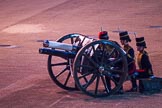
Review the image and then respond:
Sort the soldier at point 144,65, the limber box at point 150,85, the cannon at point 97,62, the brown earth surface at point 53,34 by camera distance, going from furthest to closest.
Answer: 1. the soldier at point 144,65
2. the limber box at point 150,85
3. the brown earth surface at point 53,34
4. the cannon at point 97,62

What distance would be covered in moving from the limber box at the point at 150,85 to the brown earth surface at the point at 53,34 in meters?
0.20

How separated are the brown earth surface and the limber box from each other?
200 millimetres

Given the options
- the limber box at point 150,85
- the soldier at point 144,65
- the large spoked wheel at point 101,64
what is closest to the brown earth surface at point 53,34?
the limber box at point 150,85

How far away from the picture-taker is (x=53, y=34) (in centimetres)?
1625

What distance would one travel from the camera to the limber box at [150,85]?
826 centimetres

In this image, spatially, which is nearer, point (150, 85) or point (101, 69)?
point (101, 69)

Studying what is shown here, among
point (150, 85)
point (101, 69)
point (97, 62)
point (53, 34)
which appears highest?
point (53, 34)

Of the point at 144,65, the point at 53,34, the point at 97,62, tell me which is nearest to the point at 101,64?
the point at 97,62

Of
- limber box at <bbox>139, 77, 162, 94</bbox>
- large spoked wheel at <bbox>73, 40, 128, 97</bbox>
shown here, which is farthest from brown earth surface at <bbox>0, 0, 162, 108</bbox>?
large spoked wheel at <bbox>73, 40, 128, 97</bbox>

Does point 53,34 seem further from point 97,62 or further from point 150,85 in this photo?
point 97,62

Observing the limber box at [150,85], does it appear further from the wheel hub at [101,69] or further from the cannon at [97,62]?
the wheel hub at [101,69]

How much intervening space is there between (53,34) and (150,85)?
8.40 m

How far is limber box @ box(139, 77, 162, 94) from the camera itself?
826cm

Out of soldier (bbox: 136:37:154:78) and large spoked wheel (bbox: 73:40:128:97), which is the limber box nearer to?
soldier (bbox: 136:37:154:78)
